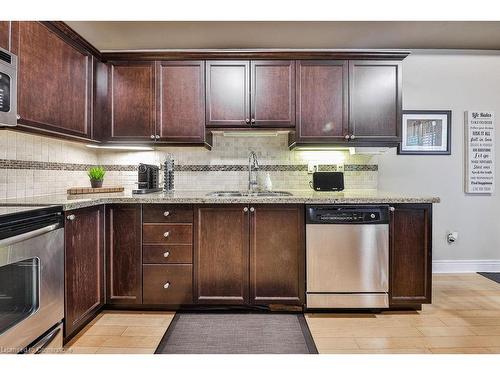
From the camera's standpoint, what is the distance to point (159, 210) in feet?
8.04

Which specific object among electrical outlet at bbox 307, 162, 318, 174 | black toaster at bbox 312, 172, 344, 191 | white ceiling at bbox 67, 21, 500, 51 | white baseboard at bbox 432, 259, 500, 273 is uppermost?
white ceiling at bbox 67, 21, 500, 51

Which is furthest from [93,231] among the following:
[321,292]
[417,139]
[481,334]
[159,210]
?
[417,139]

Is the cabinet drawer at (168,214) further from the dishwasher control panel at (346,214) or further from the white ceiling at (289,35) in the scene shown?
the white ceiling at (289,35)

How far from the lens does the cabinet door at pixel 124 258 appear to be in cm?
246

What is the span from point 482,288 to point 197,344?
8.79 feet

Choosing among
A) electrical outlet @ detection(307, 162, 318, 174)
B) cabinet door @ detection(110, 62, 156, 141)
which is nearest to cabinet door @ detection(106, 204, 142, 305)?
cabinet door @ detection(110, 62, 156, 141)

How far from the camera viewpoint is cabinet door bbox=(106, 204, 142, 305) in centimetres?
246

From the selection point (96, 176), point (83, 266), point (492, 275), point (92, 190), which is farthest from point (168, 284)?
point (492, 275)

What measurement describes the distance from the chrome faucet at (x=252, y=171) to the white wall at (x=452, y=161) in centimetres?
137

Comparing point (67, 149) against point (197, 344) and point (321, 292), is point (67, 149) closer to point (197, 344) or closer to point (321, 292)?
point (197, 344)

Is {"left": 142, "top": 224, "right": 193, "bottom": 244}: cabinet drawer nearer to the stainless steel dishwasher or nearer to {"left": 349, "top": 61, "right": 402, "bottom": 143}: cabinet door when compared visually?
the stainless steel dishwasher

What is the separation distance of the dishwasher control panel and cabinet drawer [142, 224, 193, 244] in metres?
0.91

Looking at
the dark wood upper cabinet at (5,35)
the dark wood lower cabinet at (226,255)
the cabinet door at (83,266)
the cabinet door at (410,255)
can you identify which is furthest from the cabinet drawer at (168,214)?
the cabinet door at (410,255)
